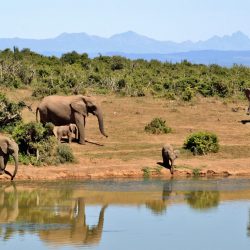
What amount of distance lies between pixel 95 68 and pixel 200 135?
29.3 metres

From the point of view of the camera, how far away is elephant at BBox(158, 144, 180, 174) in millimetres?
29281

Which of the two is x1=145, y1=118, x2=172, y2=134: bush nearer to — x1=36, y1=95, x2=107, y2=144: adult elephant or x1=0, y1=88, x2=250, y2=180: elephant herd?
x1=0, y1=88, x2=250, y2=180: elephant herd

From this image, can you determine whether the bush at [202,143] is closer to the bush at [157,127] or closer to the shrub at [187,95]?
the bush at [157,127]

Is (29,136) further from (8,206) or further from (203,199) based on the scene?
(203,199)

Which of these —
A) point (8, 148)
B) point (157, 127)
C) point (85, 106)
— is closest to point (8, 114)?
point (85, 106)

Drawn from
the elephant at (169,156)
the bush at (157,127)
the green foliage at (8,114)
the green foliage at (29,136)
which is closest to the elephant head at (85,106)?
the green foliage at (8,114)

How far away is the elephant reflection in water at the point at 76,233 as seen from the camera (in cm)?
1977

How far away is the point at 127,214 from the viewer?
22938mm

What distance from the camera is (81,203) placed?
2459 centimetres

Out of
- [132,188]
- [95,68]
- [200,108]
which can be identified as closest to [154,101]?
[200,108]

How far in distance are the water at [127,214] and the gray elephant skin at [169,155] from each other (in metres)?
1.15

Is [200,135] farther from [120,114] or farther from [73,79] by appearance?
[73,79]

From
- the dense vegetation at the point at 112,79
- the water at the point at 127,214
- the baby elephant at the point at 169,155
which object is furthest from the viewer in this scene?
the dense vegetation at the point at 112,79

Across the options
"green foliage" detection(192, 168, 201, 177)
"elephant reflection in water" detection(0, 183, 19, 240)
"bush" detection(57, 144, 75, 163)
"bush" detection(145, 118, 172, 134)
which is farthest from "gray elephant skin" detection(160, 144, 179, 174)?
"bush" detection(145, 118, 172, 134)
